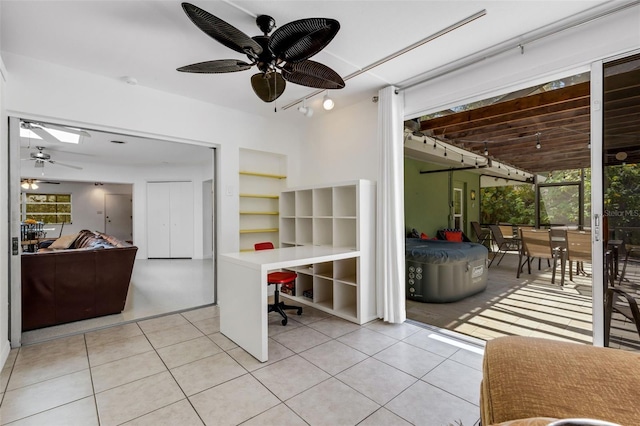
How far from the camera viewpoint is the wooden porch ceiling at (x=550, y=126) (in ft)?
6.74

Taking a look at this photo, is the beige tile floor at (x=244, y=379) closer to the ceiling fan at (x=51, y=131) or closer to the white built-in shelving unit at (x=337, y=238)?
the white built-in shelving unit at (x=337, y=238)

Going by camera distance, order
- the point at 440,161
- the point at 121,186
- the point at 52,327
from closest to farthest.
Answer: the point at 52,327
the point at 121,186
the point at 440,161

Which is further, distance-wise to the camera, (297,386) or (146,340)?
(146,340)

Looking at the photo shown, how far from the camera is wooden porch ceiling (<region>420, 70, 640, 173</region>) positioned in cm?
205

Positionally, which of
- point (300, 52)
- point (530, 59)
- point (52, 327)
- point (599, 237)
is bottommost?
point (52, 327)

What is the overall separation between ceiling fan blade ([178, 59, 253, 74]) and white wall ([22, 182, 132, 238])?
427cm

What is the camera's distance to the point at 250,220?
4.62 metres

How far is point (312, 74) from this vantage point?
2168mm

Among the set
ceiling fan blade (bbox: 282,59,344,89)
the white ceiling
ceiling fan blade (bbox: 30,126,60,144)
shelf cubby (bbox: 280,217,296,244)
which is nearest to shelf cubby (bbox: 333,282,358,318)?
shelf cubby (bbox: 280,217,296,244)

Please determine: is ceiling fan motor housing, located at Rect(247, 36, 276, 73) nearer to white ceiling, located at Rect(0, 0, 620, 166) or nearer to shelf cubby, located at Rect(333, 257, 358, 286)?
white ceiling, located at Rect(0, 0, 620, 166)

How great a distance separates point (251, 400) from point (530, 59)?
3443 mm

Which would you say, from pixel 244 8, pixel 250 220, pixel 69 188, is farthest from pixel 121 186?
pixel 244 8

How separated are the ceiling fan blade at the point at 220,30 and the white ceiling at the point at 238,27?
410 mm

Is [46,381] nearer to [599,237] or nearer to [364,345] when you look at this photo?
[364,345]
